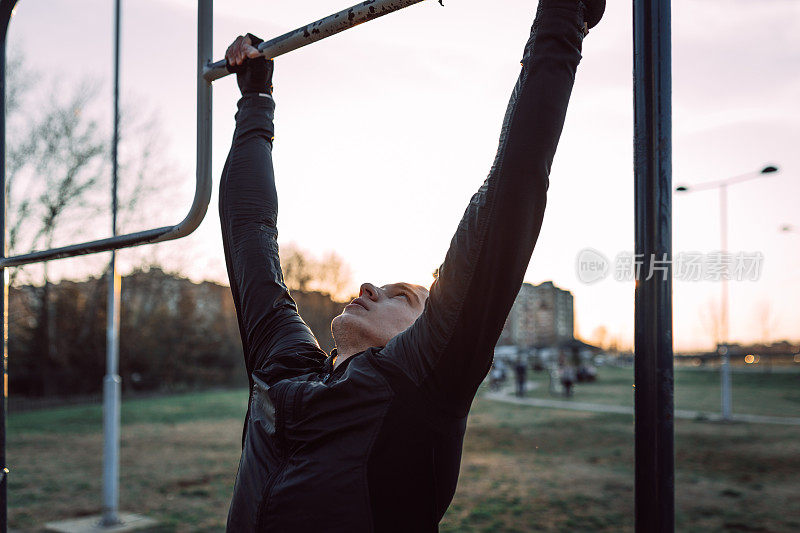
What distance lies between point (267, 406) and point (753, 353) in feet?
235

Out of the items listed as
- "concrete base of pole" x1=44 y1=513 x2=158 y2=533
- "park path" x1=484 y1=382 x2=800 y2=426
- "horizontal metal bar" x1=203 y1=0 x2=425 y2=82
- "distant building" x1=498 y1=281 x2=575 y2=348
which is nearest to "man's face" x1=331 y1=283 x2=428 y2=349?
"horizontal metal bar" x1=203 y1=0 x2=425 y2=82

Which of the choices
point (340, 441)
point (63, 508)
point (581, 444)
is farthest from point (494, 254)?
point (581, 444)

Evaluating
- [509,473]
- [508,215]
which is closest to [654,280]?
[508,215]

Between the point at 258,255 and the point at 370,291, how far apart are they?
1.09 feet

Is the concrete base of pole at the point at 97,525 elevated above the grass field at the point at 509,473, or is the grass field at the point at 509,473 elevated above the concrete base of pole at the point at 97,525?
the concrete base of pole at the point at 97,525

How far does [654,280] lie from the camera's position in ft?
3.67

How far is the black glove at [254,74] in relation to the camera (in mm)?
1810

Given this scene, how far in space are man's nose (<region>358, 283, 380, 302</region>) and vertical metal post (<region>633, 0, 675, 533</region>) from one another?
2.57 feet

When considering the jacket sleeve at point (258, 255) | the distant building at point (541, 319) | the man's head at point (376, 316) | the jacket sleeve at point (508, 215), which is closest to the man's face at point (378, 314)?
the man's head at point (376, 316)

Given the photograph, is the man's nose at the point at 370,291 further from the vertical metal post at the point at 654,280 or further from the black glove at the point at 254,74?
the vertical metal post at the point at 654,280

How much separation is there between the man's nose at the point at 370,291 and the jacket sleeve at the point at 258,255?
0.18m

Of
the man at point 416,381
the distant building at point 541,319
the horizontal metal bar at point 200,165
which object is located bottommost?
the distant building at point 541,319

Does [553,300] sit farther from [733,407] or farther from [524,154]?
[524,154]

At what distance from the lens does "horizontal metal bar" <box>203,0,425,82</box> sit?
1.36 meters
